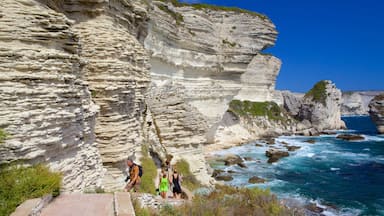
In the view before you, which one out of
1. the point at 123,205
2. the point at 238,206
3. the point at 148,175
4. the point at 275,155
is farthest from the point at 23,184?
the point at 275,155

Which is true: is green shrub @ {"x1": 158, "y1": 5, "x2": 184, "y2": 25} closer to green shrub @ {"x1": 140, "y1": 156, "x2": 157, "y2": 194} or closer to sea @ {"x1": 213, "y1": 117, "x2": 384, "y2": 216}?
sea @ {"x1": 213, "y1": 117, "x2": 384, "y2": 216}

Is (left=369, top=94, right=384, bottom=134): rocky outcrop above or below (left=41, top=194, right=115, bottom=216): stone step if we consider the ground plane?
above

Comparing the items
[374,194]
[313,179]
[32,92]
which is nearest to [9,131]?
[32,92]

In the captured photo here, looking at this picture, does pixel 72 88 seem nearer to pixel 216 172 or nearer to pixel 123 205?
pixel 123 205

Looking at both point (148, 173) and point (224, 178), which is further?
point (224, 178)

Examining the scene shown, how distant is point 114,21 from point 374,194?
2234 centimetres

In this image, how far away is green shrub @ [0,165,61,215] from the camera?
6.67 m

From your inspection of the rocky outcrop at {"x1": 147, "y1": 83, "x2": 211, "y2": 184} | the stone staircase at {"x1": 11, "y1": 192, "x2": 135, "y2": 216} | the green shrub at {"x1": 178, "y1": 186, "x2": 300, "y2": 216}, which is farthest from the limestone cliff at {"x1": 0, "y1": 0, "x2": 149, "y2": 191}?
the rocky outcrop at {"x1": 147, "y1": 83, "x2": 211, "y2": 184}

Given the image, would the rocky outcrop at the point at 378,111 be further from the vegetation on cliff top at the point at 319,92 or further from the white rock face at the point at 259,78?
the white rock face at the point at 259,78

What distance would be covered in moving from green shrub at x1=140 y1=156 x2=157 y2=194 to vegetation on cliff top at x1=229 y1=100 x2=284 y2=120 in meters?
39.9

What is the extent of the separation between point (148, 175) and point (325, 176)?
66.5 ft

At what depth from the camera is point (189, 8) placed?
1644 inches

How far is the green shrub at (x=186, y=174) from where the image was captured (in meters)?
19.6

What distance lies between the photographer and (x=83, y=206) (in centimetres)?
723
